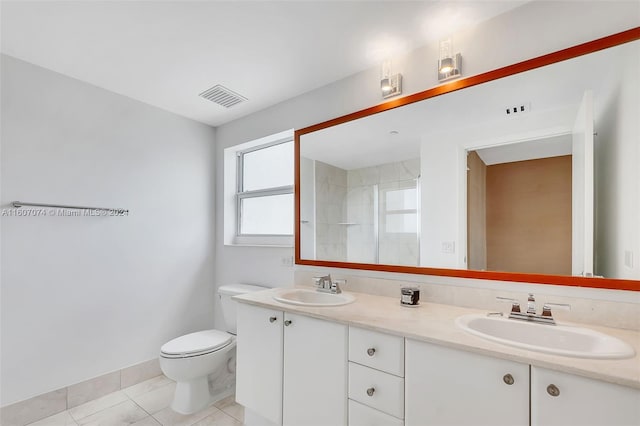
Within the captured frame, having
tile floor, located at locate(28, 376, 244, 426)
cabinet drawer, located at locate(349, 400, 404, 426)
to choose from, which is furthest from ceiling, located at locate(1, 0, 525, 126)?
tile floor, located at locate(28, 376, 244, 426)

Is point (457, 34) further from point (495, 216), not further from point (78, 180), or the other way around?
point (78, 180)

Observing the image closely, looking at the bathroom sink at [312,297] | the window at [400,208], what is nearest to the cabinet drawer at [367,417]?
the bathroom sink at [312,297]

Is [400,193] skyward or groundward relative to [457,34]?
groundward

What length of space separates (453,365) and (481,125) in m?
1.15

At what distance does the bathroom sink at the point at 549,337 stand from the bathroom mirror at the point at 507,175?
0.22 metres

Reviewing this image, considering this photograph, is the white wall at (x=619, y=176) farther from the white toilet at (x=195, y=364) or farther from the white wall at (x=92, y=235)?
the white wall at (x=92, y=235)

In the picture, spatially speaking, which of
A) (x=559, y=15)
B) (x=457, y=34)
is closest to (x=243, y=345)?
(x=457, y=34)

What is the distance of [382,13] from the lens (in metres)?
1.49

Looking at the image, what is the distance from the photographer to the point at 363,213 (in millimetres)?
1976

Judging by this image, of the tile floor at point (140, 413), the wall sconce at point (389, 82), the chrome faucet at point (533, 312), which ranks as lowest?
the tile floor at point (140, 413)

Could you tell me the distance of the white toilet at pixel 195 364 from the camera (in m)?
1.97

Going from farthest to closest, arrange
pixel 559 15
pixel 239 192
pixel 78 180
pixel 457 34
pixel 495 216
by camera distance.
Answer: pixel 239 192 < pixel 78 180 < pixel 457 34 < pixel 495 216 < pixel 559 15

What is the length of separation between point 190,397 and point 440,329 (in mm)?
1756

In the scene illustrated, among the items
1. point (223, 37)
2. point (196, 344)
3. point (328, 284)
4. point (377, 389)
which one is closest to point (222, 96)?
point (223, 37)
